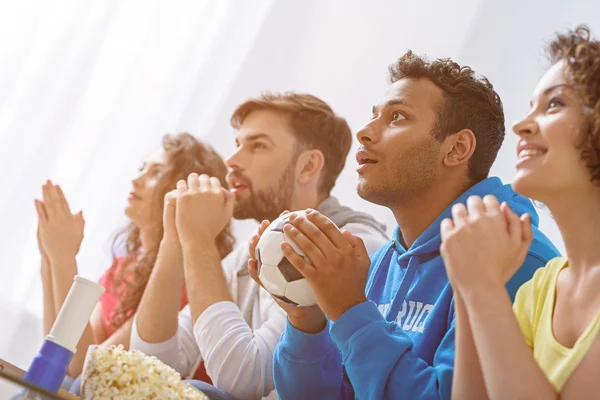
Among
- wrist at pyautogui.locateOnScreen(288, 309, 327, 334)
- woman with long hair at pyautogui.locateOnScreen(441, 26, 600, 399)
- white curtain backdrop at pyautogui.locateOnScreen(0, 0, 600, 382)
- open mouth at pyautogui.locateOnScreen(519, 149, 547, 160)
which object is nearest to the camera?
woman with long hair at pyautogui.locateOnScreen(441, 26, 600, 399)

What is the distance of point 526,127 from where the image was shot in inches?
34.8

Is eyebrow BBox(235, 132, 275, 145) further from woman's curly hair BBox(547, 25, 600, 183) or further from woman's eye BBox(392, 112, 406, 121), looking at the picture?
woman's curly hair BBox(547, 25, 600, 183)

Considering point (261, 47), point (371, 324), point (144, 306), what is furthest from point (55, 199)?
point (371, 324)

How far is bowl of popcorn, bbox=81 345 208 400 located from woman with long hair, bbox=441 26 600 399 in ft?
1.06

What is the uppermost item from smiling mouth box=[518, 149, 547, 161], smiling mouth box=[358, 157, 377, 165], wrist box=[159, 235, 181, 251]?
smiling mouth box=[358, 157, 377, 165]

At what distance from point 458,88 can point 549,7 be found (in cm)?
76

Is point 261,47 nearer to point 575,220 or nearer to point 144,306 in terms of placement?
point 144,306

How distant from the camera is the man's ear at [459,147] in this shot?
1234mm

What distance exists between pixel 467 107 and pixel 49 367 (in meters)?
0.79

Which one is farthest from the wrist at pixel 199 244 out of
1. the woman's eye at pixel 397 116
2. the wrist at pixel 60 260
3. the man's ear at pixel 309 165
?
the woman's eye at pixel 397 116

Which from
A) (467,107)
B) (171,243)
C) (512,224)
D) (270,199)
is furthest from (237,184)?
(512,224)

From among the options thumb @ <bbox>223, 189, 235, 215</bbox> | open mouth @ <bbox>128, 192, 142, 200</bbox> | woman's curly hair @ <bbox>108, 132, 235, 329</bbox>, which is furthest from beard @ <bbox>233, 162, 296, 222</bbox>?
open mouth @ <bbox>128, 192, 142, 200</bbox>

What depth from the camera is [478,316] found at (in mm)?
768

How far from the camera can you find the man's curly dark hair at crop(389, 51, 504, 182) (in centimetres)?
125
